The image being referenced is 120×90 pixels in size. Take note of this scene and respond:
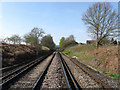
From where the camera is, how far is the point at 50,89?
5379 millimetres

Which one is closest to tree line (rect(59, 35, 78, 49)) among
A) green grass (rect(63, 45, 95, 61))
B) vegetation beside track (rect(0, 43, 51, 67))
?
green grass (rect(63, 45, 95, 61))

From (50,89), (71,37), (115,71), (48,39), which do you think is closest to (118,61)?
(115,71)

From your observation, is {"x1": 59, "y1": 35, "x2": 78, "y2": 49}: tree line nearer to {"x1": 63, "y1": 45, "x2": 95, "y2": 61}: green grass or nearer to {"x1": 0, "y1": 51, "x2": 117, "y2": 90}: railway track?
{"x1": 63, "y1": 45, "x2": 95, "y2": 61}: green grass

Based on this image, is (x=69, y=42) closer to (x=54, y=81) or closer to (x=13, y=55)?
(x=13, y=55)

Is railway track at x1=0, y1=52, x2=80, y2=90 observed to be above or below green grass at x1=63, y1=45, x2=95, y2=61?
below

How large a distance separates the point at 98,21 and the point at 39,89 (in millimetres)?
20626

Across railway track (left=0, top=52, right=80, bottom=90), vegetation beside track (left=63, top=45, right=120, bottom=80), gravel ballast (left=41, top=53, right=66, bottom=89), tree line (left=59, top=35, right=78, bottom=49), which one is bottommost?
gravel ballast (left=41, top=53, right=66, bottom=89)

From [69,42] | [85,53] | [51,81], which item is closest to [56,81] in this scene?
[51,81]

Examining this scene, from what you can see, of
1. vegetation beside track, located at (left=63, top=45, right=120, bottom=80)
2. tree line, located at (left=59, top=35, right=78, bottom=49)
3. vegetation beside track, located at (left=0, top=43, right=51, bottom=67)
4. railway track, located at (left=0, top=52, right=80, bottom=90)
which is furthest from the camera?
tree line, located at (left=59, top=35, right=78, bottom=49)

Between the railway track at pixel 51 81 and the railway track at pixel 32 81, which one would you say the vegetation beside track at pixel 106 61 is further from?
the railway track at pixel 32 81

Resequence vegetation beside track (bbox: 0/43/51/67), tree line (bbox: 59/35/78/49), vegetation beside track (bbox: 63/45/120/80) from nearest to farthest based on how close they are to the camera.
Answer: vegetation beside track (bbox: 63/45/120/80) < vegetation beside track (bbox: 0/43/51/67) < tree line (bbox: 59/35/78/49)

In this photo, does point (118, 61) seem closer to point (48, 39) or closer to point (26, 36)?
point (26, 36)

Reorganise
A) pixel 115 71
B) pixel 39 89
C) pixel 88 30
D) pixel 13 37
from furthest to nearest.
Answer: pixel 13 37 < pixel 88 30 < pixel 115 71 < pixel 39 89

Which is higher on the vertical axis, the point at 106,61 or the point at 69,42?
the point at 69,42
